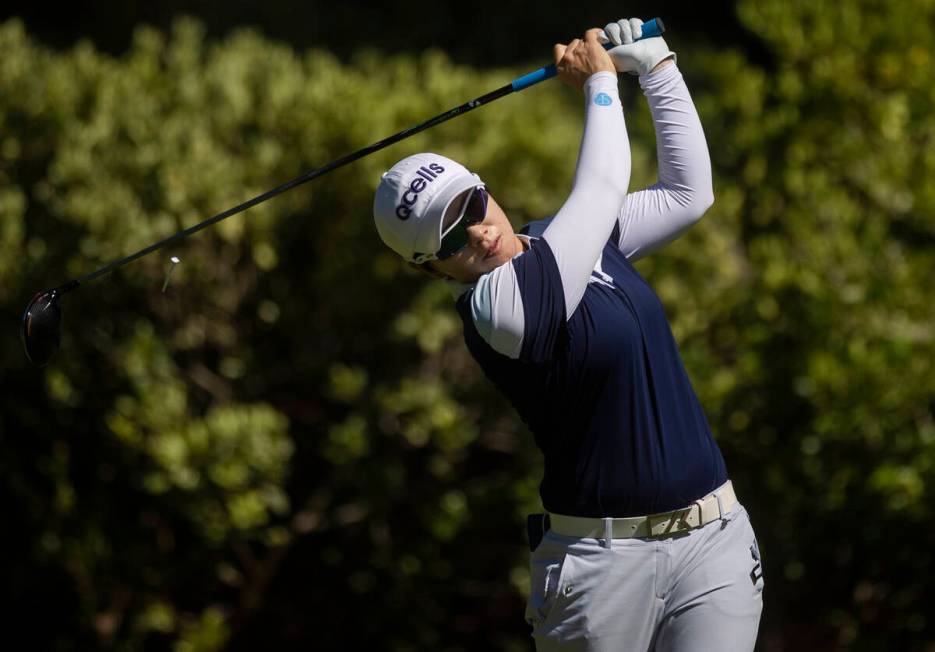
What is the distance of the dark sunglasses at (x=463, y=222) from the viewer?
2752 mm

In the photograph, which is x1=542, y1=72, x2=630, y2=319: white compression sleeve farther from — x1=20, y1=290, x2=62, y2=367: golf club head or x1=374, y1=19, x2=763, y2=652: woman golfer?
x1=20, y1=290, x2=62, y2=367: golf club head

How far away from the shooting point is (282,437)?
580 cm

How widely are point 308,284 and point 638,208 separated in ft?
9.99

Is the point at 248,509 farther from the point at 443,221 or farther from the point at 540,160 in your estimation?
the point at 443,221

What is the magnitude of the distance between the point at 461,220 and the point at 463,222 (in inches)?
0.4

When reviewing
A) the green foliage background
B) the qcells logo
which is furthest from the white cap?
the green foliage background

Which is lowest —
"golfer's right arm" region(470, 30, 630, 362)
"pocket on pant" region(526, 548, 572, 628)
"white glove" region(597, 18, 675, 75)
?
"pocket on pant" region(526, 548, 572, 628)

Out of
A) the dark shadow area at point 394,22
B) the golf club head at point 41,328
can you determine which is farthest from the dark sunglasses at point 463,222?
the dark shadow area at point 394,22

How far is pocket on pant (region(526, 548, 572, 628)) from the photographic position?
2.86m

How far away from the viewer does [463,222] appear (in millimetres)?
2768

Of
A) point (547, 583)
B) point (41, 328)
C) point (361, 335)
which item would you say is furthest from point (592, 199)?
point (361, 335)

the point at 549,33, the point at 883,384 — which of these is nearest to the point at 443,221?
the point at 883,384

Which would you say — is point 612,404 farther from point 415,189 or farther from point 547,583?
point 415,189

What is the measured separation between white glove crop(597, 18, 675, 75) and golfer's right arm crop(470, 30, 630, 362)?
29 centimetres
